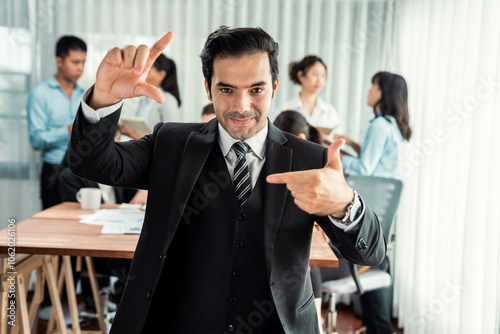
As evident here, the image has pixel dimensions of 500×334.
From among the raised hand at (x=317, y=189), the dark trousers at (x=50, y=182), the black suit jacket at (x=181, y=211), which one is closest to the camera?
the raised hand at (x=317, y=189)

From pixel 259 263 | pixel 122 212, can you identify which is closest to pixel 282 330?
pixel 259 263

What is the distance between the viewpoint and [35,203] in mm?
4215

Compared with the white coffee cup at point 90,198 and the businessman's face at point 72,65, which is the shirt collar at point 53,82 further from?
the white coffee cup at point 90,198

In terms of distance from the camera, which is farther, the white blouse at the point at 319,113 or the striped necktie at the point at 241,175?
the white blouse at the point at 319,113

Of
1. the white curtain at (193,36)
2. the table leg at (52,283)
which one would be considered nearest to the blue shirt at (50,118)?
the white curtain at (193,36)

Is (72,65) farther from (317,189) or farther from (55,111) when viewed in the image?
(317,189)

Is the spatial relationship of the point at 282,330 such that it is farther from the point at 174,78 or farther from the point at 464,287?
the point at 174,78

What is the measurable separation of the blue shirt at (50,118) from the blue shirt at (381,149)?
7.46ft

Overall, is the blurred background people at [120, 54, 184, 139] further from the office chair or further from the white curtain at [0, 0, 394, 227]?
the office chair

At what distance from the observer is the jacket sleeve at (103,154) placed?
1.14m

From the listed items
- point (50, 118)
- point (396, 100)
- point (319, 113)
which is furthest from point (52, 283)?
point (319, 113)

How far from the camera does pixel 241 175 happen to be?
134 cm

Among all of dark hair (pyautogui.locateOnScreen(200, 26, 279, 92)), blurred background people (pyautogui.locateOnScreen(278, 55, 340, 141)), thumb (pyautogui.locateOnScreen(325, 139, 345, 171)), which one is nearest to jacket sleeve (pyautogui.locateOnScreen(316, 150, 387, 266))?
thumb (pyautogui.locateOnScreen(325, 139, 345, 171))

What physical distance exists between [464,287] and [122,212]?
1.85 metres
